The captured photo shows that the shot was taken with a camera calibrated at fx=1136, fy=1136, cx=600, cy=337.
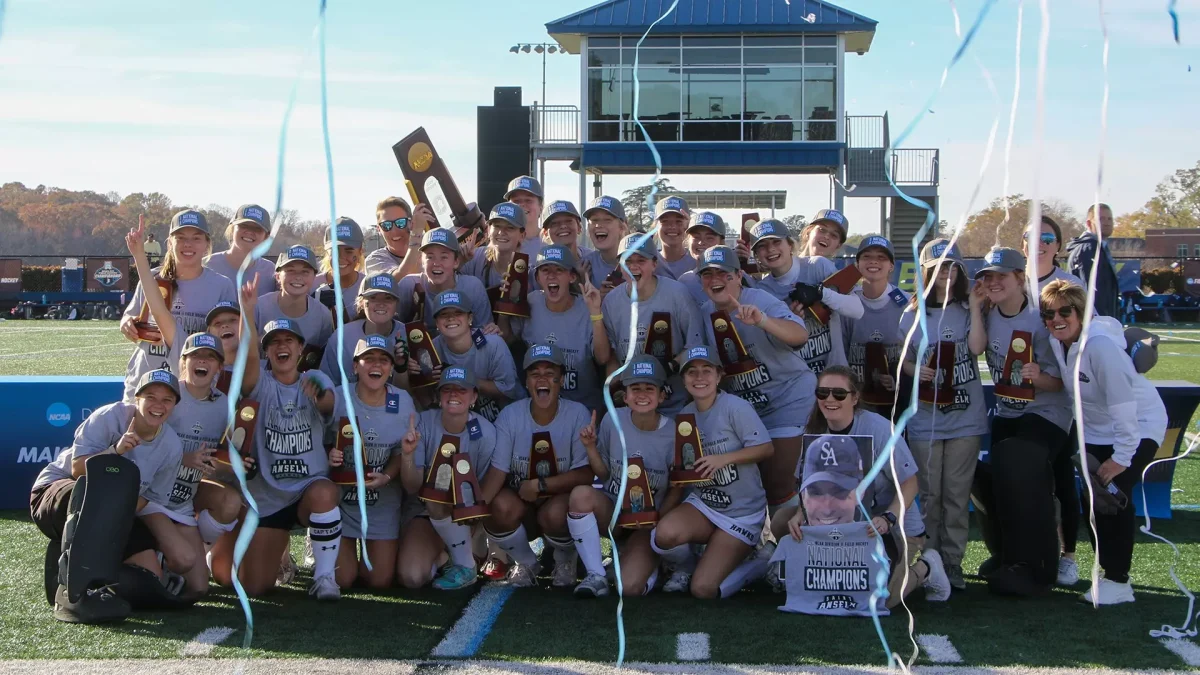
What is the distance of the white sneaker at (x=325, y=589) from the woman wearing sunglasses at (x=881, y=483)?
205cm

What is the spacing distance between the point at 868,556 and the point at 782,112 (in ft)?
80.9

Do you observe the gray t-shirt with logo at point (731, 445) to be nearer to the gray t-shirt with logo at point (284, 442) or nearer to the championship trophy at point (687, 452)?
the championship trophy at point (687, 452)

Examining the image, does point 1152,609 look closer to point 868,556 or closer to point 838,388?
point 868,556

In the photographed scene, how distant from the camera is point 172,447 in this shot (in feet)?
16.4

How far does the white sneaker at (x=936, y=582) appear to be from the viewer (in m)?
4.96

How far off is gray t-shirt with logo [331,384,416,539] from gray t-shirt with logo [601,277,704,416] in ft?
3.50

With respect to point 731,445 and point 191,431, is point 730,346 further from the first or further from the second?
point 191,431

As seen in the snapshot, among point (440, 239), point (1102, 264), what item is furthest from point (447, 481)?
point (1102, 264)

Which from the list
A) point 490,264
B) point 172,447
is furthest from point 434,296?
point 172,447

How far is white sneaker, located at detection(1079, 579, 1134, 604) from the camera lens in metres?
4.86

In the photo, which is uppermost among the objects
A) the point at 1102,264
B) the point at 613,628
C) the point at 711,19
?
the point at 711,19

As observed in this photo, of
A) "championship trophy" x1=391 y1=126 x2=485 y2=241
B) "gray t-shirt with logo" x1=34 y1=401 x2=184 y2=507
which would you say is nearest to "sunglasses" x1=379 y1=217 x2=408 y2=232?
"championship trophy" x1=391 y1=126 x2=485 y2=241

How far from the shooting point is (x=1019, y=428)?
17.5ft

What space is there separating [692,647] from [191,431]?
250cm
